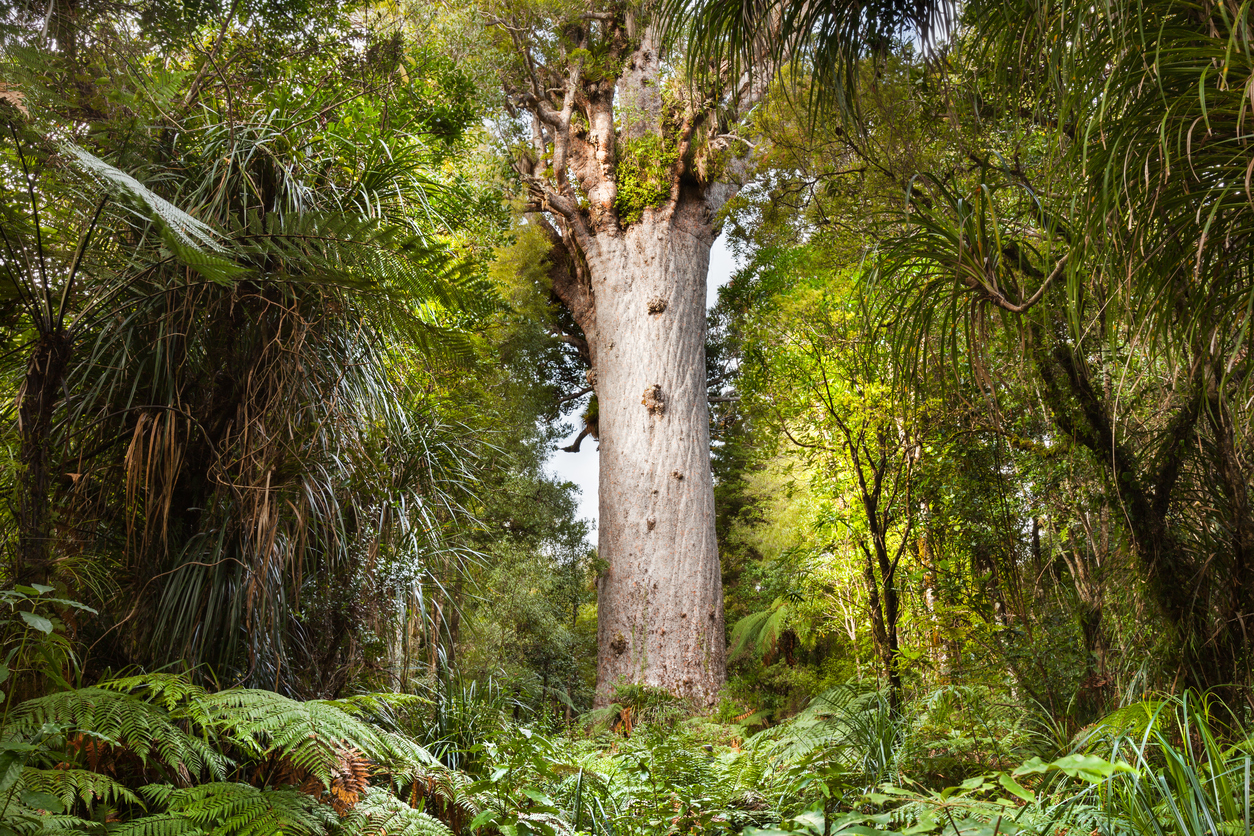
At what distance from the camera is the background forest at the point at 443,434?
161 centimetres

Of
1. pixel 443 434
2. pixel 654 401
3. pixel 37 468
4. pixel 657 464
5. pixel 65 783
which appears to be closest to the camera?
pixel 65 783

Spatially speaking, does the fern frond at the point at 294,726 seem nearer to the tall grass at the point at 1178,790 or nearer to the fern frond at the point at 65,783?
the fern frond at the point at 65,783

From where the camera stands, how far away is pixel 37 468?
1856 millimetres

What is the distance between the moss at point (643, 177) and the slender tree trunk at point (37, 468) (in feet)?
18.1

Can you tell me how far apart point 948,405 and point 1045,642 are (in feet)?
4.07

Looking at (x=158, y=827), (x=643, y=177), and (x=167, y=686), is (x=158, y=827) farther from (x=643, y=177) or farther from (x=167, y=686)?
(x=643, y=177)

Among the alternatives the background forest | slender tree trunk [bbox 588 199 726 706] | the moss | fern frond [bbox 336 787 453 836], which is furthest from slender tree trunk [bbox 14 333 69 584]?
the moss

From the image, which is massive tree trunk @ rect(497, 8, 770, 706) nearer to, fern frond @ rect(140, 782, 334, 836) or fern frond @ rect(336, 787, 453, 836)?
fern frond @ rect(336, 787, 453, 836)

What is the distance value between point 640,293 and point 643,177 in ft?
3.73

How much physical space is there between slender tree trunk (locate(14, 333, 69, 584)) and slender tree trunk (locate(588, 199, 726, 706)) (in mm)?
4451

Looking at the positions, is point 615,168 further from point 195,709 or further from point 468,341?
point 195,709

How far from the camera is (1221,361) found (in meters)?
1.99

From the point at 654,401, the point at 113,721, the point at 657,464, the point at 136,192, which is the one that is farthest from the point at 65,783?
the point at 654,401

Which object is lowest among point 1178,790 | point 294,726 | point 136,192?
point 1178,790
